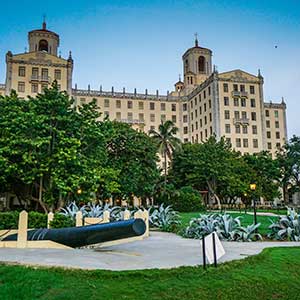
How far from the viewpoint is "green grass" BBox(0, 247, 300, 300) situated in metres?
6.05

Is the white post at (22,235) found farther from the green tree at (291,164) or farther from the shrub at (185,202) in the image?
the green tree at (291,164)

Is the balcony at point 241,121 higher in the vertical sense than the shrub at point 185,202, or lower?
higher

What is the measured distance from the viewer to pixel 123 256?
32.3 ft

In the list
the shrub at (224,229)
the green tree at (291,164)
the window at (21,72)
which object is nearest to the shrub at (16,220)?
the shrub at (224,229)

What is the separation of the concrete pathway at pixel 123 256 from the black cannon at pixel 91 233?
1.24ft

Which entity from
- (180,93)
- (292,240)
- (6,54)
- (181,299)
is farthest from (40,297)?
(180,93)

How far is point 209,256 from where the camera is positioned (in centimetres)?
782

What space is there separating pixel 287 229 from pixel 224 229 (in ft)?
7.65

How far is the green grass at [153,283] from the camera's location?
6.05 meters

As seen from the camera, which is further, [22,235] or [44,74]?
[44,74]

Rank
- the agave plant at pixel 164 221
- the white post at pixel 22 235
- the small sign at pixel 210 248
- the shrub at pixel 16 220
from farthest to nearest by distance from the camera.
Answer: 1. the agave plant at pixel 164 221
2. the shrub at pixel 16 220
3. the white post at pixel 22 235
4. the small sign at pixel 210 248

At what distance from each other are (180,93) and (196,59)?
8.06 meters

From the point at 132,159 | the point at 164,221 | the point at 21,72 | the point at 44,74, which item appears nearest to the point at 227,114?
the point at 44,74

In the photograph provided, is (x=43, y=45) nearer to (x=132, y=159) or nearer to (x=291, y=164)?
(x=132, y=159)
